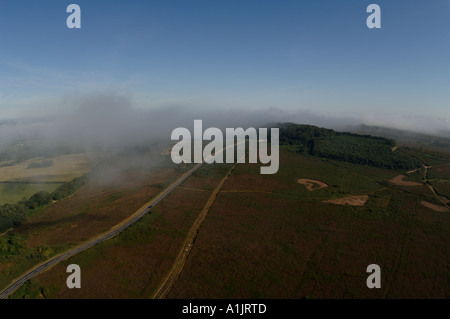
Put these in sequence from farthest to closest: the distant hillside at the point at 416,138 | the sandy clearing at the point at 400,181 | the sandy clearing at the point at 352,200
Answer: the distant hillside at the point at 416,138 < the sandy clearing at the point at 400,181 < the sandy clearing at the point at 352,200

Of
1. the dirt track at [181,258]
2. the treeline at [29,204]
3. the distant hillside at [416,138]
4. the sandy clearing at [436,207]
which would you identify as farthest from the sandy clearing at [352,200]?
the distant hillside at [416,138]

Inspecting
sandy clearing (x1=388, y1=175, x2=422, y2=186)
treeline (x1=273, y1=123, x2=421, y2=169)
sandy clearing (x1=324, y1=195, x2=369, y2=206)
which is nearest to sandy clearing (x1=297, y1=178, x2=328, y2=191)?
sandy clearing (x1=324, y1=195, x2=369, y2=206)

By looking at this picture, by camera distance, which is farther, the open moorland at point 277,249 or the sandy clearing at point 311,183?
the sandy clearing at point 311,183

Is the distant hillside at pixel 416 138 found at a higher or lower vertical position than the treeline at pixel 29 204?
higher

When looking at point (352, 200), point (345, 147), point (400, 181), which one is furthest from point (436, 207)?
point (345, 147)

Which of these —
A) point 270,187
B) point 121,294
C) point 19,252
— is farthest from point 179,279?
point 270,187

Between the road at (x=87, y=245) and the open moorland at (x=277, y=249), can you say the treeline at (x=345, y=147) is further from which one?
the road at (x=87, y=245)

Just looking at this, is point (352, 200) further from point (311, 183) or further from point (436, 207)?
point (436, 207)

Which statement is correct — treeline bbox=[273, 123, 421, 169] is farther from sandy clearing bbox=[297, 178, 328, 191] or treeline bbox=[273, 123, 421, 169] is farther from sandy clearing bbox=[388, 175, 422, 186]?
sandy clearing bbox=[297, 178, 328, 191]
